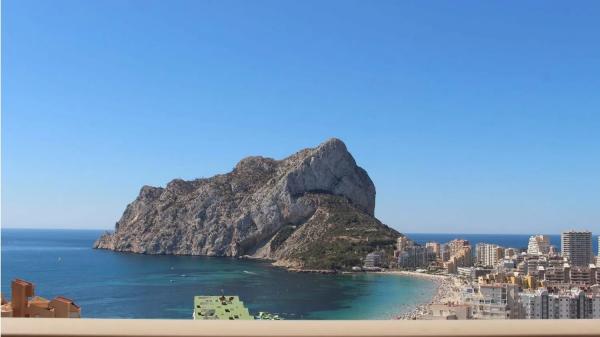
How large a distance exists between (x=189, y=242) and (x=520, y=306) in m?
34.3

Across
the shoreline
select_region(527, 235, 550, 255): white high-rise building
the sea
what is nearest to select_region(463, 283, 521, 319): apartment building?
the shoreline

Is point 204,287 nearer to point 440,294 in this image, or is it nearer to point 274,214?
point 440,294

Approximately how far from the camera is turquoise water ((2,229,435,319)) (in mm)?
21508

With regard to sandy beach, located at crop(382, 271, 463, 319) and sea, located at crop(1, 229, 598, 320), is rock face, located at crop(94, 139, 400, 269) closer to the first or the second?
sea, located at crop(1, 229, 598, 320)

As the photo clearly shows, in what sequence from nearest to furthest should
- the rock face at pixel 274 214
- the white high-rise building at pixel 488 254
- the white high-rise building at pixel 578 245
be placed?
the white high-rise building at pixel 488 254, the white high-rise building at pixel 578 245, the rock face at pixel 274 214

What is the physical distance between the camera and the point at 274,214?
43.0m

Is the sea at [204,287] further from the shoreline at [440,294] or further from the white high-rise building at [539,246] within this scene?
the white high-rise building at [539,246]

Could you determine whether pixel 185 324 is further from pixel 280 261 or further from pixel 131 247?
pixel 131 247

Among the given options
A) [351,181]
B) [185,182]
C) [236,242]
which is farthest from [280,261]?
[185,182]

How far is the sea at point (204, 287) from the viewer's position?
845 inches

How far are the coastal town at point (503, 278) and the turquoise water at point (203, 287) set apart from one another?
89.8 inches

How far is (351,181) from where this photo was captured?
45.6 meters

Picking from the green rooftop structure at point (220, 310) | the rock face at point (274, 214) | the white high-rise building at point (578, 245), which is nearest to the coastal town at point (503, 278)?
the white high-rise building at point (578, 245)

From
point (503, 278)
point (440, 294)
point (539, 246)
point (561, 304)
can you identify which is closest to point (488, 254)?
point (539, 246)
